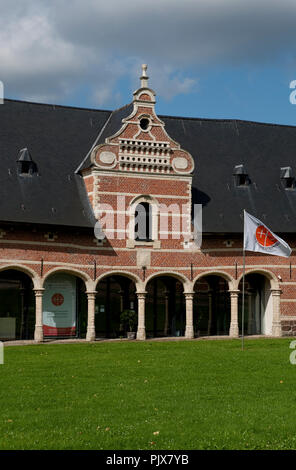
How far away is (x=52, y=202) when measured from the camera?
111ft

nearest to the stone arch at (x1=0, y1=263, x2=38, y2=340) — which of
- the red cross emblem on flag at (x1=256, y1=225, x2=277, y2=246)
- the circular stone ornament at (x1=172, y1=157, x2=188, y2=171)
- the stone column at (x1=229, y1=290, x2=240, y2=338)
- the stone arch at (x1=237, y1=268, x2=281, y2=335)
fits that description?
the circular stone ornament at (x1=172, y1=157, x2=188, y2=171)

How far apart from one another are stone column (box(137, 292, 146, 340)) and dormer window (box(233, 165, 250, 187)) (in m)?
7.31

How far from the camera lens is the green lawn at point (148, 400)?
41.4 feet

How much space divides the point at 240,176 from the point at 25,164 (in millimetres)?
10169

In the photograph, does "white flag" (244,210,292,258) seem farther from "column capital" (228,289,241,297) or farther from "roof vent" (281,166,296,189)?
"roof vent" (281,166,296,189)

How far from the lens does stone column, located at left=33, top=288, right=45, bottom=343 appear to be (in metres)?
32.6

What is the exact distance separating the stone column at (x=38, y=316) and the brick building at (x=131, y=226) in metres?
0.04

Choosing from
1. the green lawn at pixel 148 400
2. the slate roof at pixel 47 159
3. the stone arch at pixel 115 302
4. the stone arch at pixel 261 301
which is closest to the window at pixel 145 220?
the stone arch at pixel 115 302

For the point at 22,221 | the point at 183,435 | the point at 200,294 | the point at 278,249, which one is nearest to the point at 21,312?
the point at 22,221

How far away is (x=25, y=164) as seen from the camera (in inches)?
1356

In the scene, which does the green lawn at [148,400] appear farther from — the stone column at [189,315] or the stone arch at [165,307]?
the stone arch at [165,307]

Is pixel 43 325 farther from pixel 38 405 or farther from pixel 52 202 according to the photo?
pixel 38 405

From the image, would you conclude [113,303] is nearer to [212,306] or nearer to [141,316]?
[141,316]

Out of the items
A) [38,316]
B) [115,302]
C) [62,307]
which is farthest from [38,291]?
[115,302]
